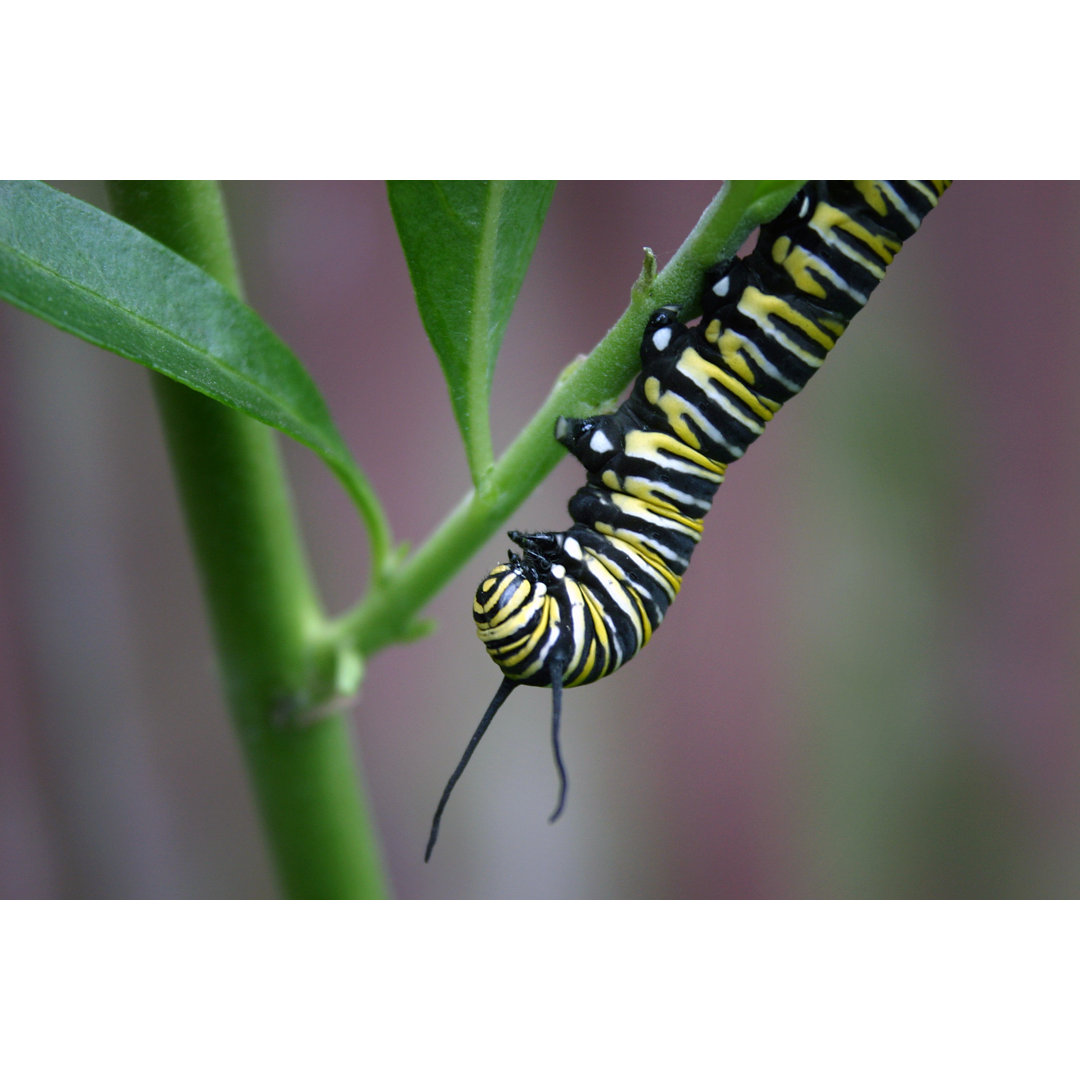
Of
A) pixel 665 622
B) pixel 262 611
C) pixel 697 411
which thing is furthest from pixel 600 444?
pixel 665 622

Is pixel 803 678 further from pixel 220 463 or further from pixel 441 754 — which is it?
pixel 220 463

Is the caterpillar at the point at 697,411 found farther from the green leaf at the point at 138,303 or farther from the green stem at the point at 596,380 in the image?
the green leaf at the point at 138,303

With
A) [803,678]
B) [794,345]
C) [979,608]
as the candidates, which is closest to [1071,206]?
[979,608]

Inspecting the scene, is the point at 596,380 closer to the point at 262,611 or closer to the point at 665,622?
the point at 262,611

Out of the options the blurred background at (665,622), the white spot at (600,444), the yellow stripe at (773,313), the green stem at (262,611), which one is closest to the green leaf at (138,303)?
the green stem at (262,611)

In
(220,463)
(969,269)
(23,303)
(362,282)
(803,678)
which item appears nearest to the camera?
(23,303)

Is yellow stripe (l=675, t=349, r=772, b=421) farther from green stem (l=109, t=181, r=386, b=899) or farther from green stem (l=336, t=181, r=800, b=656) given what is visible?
green stem (l=109, t=181, r=386, b=899)

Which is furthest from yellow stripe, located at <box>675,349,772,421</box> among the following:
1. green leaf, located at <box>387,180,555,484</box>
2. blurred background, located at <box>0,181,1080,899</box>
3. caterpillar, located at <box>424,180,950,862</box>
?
blurred background, located at <box>0,181,1080,899</box>
